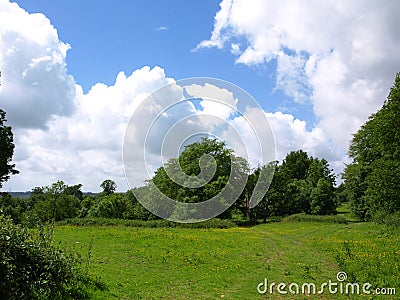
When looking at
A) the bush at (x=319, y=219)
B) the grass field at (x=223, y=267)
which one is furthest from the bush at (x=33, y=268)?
the bush at (x=319, y=219)

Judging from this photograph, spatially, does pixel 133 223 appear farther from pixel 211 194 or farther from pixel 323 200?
pixel 323 200

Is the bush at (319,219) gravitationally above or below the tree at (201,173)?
below

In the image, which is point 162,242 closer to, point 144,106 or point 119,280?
point 144,106

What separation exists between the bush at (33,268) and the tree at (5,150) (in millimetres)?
43671

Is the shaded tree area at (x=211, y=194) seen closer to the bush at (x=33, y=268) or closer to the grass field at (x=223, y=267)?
the grass field at (x=223, y=267)

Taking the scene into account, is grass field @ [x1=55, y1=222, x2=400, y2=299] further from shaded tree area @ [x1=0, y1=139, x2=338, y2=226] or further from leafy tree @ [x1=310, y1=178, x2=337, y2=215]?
leafy tree @ [x1=310, y1=178, x2=337, y2=215]

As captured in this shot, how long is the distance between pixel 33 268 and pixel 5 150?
45635 mm

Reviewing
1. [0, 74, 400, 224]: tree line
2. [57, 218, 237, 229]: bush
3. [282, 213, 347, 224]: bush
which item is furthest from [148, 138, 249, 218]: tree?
[282, 213, 347, 224]: bush

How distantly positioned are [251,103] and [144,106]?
694cm

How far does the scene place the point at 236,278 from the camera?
1513 centimetres

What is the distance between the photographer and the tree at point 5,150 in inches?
1931

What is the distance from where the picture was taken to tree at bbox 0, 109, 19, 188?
161ft

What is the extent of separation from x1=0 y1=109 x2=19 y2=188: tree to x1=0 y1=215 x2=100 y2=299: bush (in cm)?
4367

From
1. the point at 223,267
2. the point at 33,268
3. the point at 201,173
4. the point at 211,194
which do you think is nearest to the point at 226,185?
the point at 211,194
